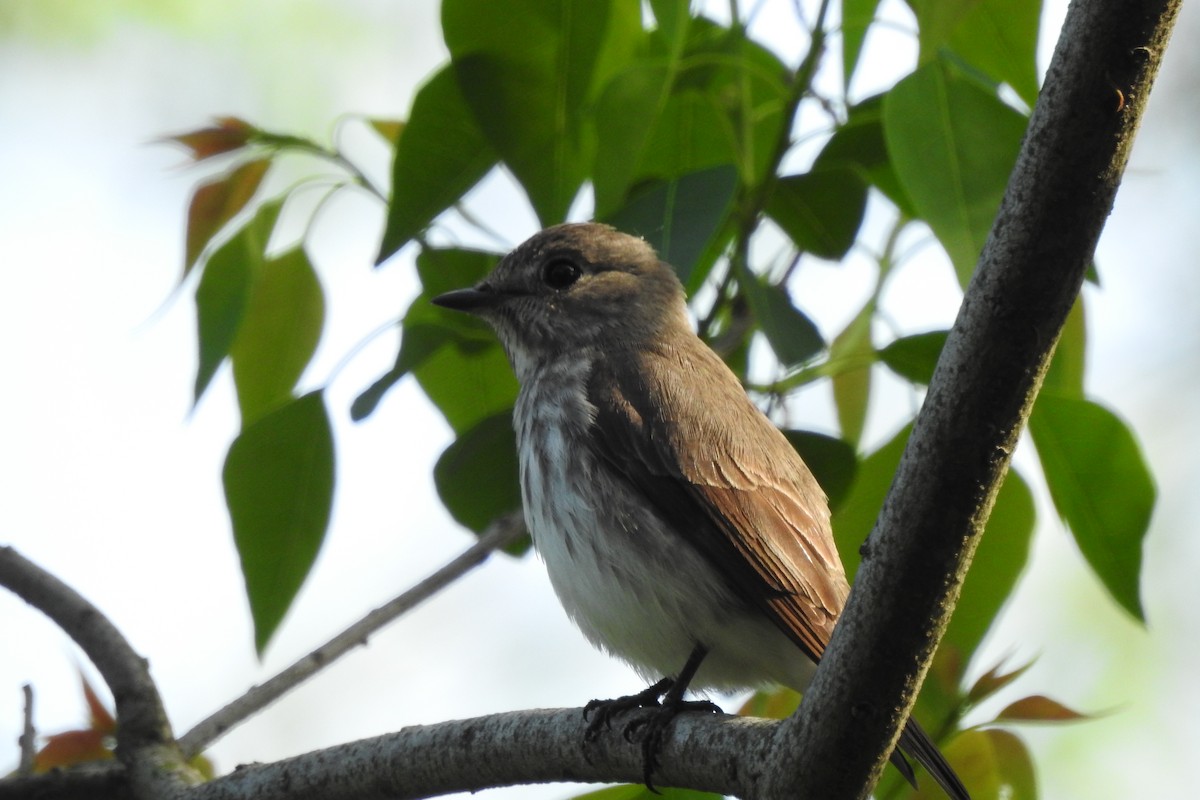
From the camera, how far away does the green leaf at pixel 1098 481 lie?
3369 mm

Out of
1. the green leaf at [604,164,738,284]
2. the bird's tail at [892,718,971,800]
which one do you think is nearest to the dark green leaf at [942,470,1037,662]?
the bird's tail at [892,718,971,800]

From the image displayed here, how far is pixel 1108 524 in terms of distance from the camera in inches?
134

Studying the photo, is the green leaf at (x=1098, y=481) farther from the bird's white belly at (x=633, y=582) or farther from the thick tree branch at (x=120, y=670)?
the thick tree branch at (x=120, y=670)

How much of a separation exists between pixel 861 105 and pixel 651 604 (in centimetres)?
151

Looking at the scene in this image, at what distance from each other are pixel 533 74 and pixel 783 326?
984mm

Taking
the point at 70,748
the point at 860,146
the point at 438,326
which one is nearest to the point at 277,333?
the point at 438,326

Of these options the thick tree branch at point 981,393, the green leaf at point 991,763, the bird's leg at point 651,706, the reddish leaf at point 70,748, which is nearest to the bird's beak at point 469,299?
the bird's leg at point 651,706

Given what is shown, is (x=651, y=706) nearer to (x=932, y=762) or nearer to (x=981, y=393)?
(x=932, y=762)

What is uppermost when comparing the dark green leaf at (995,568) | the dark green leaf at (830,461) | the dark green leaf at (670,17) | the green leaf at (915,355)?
the dark green leaf at (670,17)

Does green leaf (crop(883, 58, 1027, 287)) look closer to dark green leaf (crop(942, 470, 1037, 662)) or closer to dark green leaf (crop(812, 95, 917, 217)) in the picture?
dark green leaf (crop(812, 95, 917, 217))

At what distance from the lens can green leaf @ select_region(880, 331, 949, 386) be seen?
3568 millimetres

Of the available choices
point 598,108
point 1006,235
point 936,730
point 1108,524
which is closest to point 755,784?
point 936,730

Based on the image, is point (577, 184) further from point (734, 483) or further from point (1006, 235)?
point (1006, 235)

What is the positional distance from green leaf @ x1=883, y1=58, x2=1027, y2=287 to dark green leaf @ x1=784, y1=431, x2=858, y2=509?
0.79 metres
